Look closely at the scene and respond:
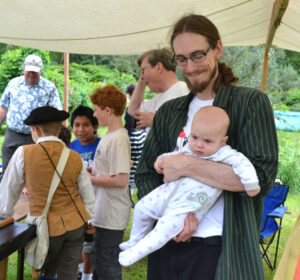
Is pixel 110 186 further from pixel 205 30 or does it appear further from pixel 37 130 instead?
pixel 205 30

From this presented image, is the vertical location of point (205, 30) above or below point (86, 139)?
above

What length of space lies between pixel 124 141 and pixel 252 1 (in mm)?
1767

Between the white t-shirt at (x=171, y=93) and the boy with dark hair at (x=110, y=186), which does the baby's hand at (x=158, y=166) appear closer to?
the boy with dark hair at (x=110, y=186)

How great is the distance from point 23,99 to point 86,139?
2.06 metres

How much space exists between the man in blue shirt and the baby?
3.74 metres

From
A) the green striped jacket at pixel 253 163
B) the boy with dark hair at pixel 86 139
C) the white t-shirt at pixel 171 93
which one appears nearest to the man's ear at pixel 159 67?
the white t-shirt at pixel 171 93

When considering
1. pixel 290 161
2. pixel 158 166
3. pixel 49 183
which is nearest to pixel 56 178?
pixel 49 183

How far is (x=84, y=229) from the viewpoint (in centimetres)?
260

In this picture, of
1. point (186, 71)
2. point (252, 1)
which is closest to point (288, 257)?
point (186, 71)

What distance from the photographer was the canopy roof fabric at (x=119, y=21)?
300 cm

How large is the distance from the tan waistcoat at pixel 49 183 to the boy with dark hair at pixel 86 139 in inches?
25.4

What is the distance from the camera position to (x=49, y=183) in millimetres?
2311

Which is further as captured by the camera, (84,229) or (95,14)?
(95,14)

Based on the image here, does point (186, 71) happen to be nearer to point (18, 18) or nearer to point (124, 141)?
point (124, 141)
